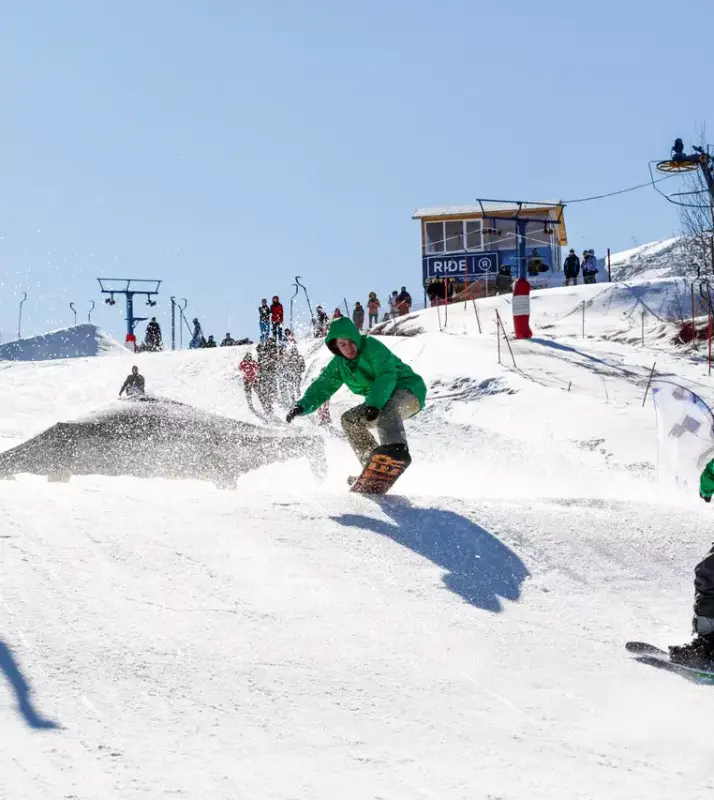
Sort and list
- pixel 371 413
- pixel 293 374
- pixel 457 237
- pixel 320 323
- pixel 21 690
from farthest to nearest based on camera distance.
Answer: pixel 457 237 < pixel 320 323 < pixel 293 374 < pixel 371 413 < pixel 21 690

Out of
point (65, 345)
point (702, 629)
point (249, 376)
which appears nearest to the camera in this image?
point (702, 629)

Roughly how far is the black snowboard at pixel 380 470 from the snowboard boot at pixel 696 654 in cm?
305

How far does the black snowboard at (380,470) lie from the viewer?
7078 millimetres

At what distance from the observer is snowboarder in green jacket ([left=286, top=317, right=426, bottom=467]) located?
7.28 metres

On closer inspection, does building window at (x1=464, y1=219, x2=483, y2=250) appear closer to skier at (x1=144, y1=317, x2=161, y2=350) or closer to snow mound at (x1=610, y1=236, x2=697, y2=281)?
snow mound at (x1=610, y1=236, x2=697, y2=281)

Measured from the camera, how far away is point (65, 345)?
38906 mm

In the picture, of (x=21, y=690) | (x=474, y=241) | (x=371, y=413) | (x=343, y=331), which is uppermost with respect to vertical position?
(x=474, y=241)

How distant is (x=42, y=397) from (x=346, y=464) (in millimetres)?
14270

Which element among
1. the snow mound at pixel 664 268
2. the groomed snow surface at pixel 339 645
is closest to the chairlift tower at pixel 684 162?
the snow mound at pixel 664 268

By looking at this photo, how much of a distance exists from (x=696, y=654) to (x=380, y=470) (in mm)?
3224

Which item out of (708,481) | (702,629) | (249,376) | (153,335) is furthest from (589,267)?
(702,629)

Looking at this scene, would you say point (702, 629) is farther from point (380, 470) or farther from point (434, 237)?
point (434, 237)

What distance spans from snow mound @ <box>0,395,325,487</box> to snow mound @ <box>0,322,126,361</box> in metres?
28.0

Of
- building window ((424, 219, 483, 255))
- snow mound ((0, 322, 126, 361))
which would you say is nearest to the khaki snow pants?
snow mound ((0, 322, 126, 361))
